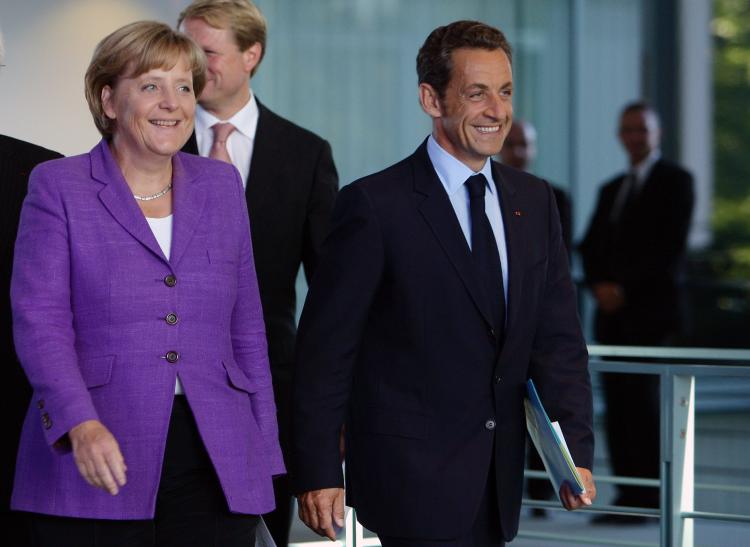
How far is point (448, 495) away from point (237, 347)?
509mm

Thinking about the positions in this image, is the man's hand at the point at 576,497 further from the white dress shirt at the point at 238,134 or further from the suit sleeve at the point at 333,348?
the white dress shirt at the point at 238,134

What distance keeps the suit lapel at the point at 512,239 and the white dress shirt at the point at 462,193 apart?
0.7 inches

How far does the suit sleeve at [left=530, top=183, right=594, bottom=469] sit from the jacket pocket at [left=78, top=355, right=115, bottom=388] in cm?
92

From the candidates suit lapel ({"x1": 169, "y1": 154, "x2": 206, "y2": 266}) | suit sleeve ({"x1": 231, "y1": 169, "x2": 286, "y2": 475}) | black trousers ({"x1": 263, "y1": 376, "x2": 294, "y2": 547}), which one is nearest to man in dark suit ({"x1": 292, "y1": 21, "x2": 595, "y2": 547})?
suit sleeve ({"x1": 231, "y1": 169, "x2": 286, "y2": 475})

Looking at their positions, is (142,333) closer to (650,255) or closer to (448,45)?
(448,45)

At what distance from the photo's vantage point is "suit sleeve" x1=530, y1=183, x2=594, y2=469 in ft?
9.61

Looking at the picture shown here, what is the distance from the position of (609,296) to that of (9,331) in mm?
4300

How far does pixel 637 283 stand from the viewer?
22.5 ft

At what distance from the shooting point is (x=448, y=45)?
2.97m

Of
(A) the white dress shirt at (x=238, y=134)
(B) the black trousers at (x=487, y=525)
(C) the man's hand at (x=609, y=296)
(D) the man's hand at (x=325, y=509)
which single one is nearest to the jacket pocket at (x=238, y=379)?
(D) the man's hand at (x=325, y=509)

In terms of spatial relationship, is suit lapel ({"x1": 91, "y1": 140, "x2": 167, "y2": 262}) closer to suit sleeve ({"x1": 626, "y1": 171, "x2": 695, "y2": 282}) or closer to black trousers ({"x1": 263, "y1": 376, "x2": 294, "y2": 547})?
black trousers ({"x1": 263, "y1": 376, "x2": 294, "y2": 547})

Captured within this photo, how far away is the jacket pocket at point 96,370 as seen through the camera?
8.37 ft

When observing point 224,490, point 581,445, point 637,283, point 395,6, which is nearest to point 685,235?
point 637,283

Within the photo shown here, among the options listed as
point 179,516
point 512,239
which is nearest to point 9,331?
point 179,516
